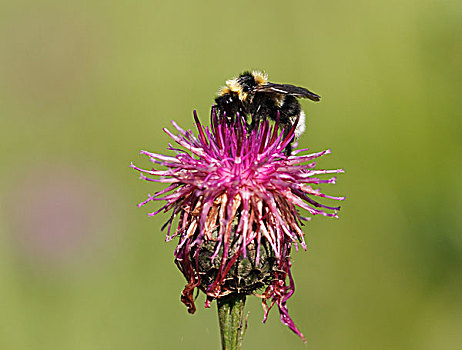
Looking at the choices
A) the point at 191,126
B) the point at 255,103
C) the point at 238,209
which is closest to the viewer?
the point at 238,209

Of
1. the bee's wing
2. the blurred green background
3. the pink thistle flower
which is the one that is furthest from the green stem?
the blurred green background

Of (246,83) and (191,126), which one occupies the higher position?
(191,126)

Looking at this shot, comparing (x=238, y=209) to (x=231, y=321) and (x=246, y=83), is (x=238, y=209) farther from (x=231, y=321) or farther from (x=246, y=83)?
(x=246, y=83)

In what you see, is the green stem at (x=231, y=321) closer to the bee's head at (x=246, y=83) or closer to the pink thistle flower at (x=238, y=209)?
the pink thistle flower at (x=238, y=209)

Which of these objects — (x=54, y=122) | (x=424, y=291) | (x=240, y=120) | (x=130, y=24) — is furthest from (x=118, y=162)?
(x=240, y=120)

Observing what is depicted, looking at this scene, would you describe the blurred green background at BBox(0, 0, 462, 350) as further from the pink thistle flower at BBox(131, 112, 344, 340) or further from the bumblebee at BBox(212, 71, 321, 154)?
the bumblebee at BBox(212, 71, 321, 154)

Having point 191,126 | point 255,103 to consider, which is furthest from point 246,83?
point 191,126

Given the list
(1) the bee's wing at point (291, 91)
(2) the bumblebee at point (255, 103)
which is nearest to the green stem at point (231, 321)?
(2) the bumblebee at point (255, 103)

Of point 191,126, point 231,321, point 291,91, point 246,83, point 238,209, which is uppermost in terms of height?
point 191,126

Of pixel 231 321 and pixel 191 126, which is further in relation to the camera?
pixel 191 126
